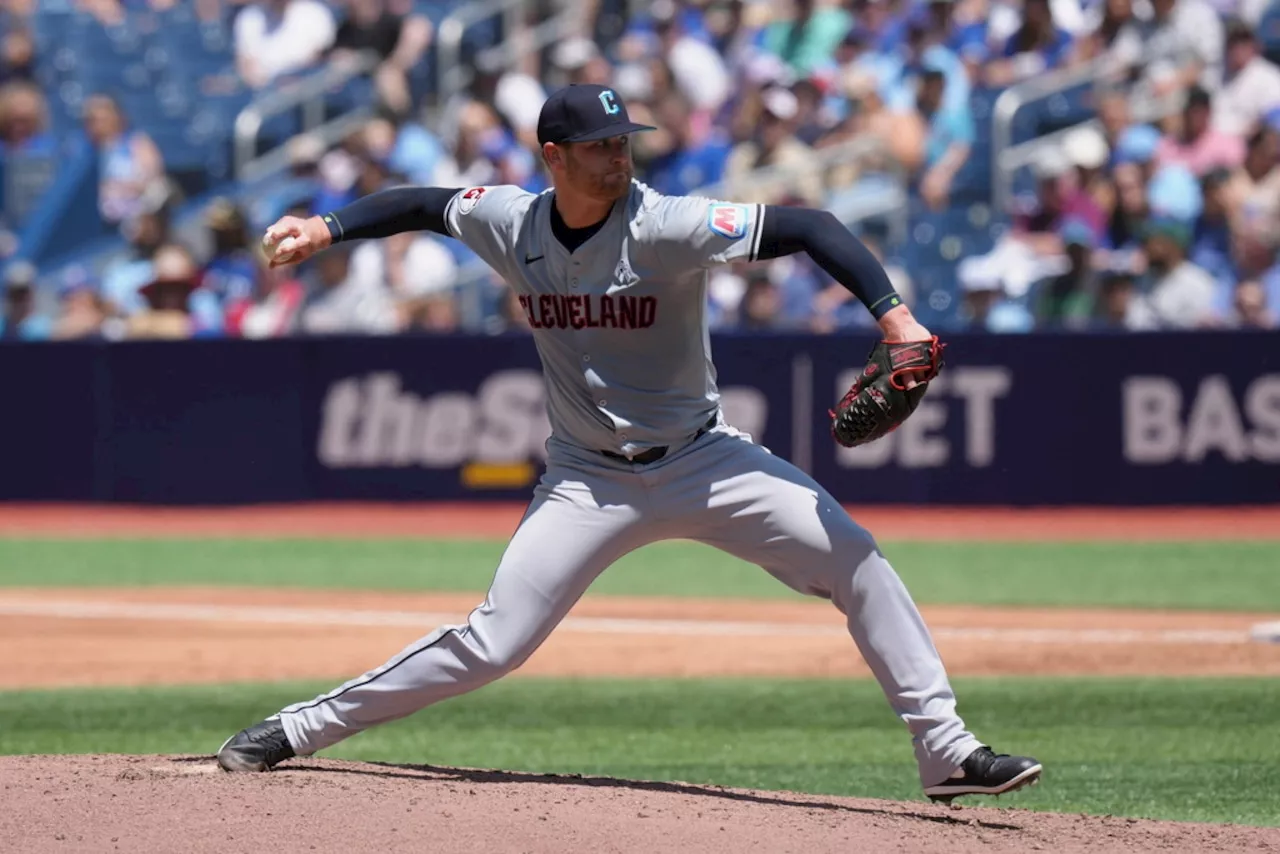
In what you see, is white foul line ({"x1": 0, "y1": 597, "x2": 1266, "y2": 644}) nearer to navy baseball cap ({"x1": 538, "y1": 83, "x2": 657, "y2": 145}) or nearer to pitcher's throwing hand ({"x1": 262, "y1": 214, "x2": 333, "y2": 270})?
pitcher's throwing hand ({"x1": 262, "y1": 214, "x2": 333, "y2": 270})

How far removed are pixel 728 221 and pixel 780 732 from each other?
309 cm

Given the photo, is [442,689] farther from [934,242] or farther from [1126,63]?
[1126,63]

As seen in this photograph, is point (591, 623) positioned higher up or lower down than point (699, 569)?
higher up

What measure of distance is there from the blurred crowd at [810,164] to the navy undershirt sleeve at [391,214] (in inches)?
367

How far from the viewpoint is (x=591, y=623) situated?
35.5 ft

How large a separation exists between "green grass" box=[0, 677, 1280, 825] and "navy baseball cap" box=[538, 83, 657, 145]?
2.40m

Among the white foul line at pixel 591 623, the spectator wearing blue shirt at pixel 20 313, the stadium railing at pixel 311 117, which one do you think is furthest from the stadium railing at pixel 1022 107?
the spectator wearing blue shirt at pixel 20 313

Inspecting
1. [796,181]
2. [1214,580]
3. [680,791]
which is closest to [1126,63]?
[796,181]

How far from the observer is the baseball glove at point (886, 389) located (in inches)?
201

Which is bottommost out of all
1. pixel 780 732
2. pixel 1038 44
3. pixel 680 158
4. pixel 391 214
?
pixel 780 732

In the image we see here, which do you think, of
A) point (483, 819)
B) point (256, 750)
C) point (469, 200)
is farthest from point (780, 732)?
point (469, 200)

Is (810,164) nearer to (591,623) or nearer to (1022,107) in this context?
(1022,107)

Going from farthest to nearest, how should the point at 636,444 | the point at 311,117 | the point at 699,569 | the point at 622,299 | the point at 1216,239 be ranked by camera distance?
1. the point at 311,117
2. the point at 1216,239
3. the point at 699,569
4. the point at 636,444
5. the point at 622,299

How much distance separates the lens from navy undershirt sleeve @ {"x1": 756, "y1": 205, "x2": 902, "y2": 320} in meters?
5.09
